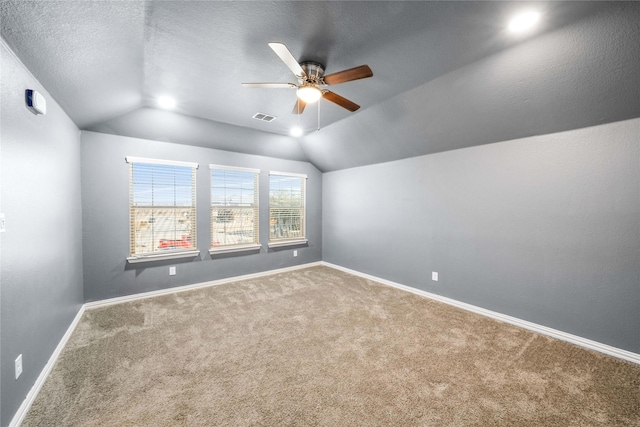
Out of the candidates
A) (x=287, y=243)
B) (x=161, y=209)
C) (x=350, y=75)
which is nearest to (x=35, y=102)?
(x=161, y=209)

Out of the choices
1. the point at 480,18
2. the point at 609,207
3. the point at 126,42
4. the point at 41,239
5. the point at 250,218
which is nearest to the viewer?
the point at 480,18

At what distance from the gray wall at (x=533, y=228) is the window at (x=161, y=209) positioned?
135 inches

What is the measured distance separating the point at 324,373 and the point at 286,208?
3.67 metres

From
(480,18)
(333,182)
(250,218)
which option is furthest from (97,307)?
(480,18)

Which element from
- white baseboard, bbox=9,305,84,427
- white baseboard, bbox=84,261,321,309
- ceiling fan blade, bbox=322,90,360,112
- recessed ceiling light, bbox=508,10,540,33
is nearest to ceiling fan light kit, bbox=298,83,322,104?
ceiling fan blade, bbox=322,90,360,112

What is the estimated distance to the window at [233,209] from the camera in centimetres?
440

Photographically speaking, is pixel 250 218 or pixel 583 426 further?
pixel 250 218

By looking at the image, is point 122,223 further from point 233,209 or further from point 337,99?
point 337,99

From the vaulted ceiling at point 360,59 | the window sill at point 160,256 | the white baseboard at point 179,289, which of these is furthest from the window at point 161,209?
the vaulted ceiling at point 360,59

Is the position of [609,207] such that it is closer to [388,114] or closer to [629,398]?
[629,398]

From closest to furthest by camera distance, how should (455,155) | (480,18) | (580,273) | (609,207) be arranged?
(480,18) < (609,207) < (580,273) < (455,155)

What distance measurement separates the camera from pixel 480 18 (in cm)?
171

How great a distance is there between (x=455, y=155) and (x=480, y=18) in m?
1.98

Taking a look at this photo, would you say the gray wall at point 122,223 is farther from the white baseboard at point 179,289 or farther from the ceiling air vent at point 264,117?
the ceiling air vent at point 264,117
